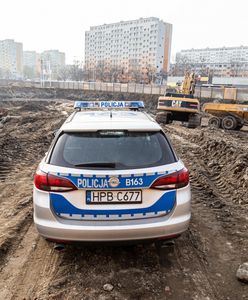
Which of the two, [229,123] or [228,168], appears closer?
[228,168]

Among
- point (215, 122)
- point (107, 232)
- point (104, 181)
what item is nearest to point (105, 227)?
point (107, 232)

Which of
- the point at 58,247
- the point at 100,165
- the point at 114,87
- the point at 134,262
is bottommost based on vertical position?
the point at 134,262

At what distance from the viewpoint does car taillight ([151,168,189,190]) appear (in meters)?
3.28

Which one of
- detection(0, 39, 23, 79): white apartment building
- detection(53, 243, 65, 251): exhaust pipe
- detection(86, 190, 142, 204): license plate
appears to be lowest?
detection(53, 243, 65, 251): exhaust pipe

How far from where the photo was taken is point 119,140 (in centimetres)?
349

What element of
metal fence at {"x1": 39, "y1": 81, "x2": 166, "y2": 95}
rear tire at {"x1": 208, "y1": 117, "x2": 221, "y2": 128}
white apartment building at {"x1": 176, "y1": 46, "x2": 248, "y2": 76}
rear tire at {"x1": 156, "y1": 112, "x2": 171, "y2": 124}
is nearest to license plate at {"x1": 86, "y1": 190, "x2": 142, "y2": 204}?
rear tire at {"x1": 156, "y1": 112, "x2": 171, "y2": 124}

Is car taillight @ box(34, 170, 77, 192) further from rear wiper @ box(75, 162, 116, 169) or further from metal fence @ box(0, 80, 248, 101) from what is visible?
metal fence @ box(0, 80, 248, 101)

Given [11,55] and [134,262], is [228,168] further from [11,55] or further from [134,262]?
[11,55]

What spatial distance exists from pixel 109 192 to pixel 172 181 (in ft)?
2.17

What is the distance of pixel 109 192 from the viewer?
3.22m

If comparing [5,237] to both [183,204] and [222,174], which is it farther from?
[222,174]

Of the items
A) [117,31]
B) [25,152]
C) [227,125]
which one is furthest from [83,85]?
[117,31]

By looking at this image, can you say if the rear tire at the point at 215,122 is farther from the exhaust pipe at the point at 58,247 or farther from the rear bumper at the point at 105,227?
the exhaust pipe at the point at 58,247

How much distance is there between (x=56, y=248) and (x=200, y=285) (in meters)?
1.59
